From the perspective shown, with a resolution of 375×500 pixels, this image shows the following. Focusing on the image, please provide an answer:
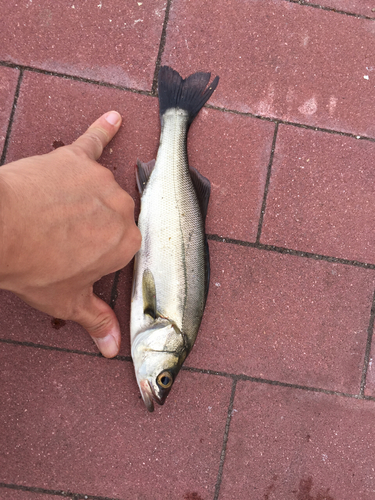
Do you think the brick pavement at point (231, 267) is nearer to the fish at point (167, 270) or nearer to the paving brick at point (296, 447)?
the paving brick at point (296, 447)

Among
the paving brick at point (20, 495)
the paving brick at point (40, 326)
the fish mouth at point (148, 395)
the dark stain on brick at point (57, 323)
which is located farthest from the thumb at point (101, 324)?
the paving brick at point (20, 495)

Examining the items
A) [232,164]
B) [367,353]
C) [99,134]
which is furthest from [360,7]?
[367,353]

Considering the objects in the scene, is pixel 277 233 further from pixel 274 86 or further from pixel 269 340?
pixel 274 86

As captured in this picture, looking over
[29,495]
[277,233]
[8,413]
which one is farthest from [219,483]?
[277,233]

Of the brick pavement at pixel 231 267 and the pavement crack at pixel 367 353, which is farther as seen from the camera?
the pavement crack at pixel 367 353

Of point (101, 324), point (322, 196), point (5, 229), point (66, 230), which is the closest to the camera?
point (5, 229)

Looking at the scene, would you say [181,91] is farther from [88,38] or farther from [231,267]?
[231,267]
